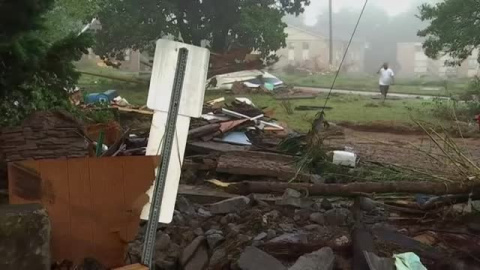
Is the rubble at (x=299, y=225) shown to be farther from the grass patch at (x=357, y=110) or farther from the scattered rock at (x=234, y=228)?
the grass patch at (x=357, y=110)

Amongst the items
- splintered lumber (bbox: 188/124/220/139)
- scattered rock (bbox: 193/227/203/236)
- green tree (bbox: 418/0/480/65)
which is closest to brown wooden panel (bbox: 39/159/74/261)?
scattered rock (bbox: 193/227/203/236)

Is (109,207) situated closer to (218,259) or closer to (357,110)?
(218,259)

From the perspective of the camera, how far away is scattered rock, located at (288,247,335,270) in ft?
8.07

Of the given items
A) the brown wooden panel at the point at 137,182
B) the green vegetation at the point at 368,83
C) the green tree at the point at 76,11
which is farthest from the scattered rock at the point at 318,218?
the green vegetation at the point at 368,83

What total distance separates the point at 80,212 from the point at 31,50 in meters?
0.75

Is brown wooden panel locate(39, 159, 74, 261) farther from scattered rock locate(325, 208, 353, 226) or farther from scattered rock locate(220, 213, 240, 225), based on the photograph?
scattered rock locate(325, 208, 353, 226)

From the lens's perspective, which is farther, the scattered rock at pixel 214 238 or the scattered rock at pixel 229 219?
the scattered rock at pixel 229 219

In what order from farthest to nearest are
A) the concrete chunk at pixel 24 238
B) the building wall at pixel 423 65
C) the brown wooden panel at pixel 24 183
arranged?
the building wall at pixel 423 65 < the brown wooden panel at pixel 24 183 < the concrete chunk at pixel 24 238

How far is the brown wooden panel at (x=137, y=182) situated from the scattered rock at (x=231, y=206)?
1.16 m

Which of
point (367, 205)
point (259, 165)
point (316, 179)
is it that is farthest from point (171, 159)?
point (259, 165)

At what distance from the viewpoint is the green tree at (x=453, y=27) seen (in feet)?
29.7

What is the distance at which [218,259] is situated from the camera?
268 cm

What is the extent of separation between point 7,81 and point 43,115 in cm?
85

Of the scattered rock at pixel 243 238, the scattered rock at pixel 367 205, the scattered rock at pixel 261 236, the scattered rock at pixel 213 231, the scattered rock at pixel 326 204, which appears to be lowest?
the scattered rock at pixel 213 231
